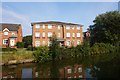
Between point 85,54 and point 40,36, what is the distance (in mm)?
16768

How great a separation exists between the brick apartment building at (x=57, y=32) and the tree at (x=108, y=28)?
18.1ft

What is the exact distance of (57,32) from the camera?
6103 centimetres

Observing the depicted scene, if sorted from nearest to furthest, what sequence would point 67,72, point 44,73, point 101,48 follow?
point 44,73, point 67,72, point 101,48

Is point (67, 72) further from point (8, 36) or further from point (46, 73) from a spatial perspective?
point (8, 36)

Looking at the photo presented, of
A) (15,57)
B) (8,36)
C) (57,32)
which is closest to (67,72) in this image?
(15,57)

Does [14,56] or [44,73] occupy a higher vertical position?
[14,56]

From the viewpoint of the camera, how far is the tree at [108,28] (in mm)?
59219

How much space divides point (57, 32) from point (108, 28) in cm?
1550

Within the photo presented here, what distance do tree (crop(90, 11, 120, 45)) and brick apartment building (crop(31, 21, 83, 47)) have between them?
5.53 meters

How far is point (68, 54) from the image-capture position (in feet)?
142

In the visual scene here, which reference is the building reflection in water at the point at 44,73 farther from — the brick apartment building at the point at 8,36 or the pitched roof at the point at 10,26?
the pitched roof at the point at 10,26

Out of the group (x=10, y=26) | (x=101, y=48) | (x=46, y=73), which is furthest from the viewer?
(x=10, y=26)

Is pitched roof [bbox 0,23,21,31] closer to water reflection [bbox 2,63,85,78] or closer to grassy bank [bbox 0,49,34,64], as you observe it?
grassy bank [bbox 0,49,34,64]

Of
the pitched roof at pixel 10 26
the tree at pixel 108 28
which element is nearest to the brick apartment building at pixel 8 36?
the pitched roof at pixel 10 26
